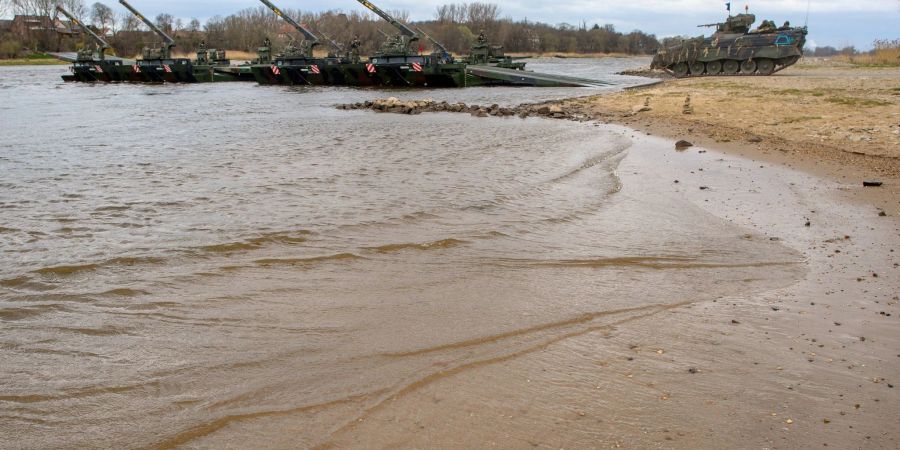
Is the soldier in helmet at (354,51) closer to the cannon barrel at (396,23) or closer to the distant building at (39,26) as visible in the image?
the cannon barrel at (396,23)

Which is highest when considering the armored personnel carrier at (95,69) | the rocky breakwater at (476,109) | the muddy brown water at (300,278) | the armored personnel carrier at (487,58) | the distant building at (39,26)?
the distant building at (39,26)

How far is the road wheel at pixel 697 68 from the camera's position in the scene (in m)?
35.8

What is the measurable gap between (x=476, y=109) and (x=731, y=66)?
17254 millimetres

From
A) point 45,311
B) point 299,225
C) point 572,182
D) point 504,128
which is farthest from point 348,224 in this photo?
point 504,128

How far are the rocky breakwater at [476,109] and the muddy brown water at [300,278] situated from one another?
8808 millimetres

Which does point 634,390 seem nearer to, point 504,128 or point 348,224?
point 348,224

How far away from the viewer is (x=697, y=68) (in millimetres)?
36062

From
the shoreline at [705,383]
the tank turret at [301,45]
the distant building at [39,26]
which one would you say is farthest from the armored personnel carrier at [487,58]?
the distant building at [39,26]

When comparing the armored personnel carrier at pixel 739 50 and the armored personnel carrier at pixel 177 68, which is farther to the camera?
the armored personnel carrier at pixel 177 68

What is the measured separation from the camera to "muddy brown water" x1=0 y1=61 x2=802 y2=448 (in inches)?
145

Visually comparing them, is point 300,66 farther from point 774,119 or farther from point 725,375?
point 725,375

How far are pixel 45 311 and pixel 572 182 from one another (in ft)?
23.1

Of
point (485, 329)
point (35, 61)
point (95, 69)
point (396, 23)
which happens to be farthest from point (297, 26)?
point (35, 61)

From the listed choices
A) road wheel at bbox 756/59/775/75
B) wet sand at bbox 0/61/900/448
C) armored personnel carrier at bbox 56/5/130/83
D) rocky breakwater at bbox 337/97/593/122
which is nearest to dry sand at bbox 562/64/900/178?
rocky breakwater at bbox 337/97/593/122
